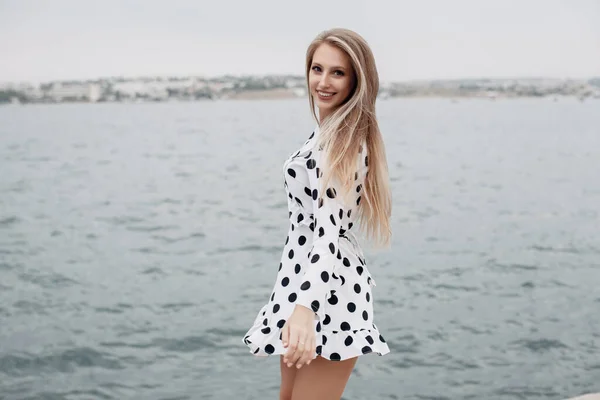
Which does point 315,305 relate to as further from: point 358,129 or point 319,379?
point 358,129

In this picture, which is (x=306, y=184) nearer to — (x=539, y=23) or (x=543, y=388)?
(x=543, y=388)

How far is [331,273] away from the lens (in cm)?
268

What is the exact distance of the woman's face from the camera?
2869mm

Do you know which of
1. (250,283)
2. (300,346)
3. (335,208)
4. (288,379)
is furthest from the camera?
(250,283)

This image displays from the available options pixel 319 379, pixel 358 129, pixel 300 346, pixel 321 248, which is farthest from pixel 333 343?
pixel 358 129

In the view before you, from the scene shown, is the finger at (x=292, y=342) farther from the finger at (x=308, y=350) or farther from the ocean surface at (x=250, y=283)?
the ocean surface at (x=250, y=283)

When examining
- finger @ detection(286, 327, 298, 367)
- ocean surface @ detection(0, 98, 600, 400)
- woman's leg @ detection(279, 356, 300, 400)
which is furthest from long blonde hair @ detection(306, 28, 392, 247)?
ocean surface @ detection(0, 98, 600, 400)

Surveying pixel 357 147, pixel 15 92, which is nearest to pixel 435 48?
pixel 15 92

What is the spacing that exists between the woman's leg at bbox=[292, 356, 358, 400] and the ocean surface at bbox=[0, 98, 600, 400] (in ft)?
23.0

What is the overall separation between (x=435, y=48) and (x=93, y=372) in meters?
78.9

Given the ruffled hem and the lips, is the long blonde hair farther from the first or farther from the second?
the ruffled hem

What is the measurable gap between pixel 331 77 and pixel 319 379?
112 centimetres

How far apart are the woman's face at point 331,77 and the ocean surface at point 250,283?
7.06m

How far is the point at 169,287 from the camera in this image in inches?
739
